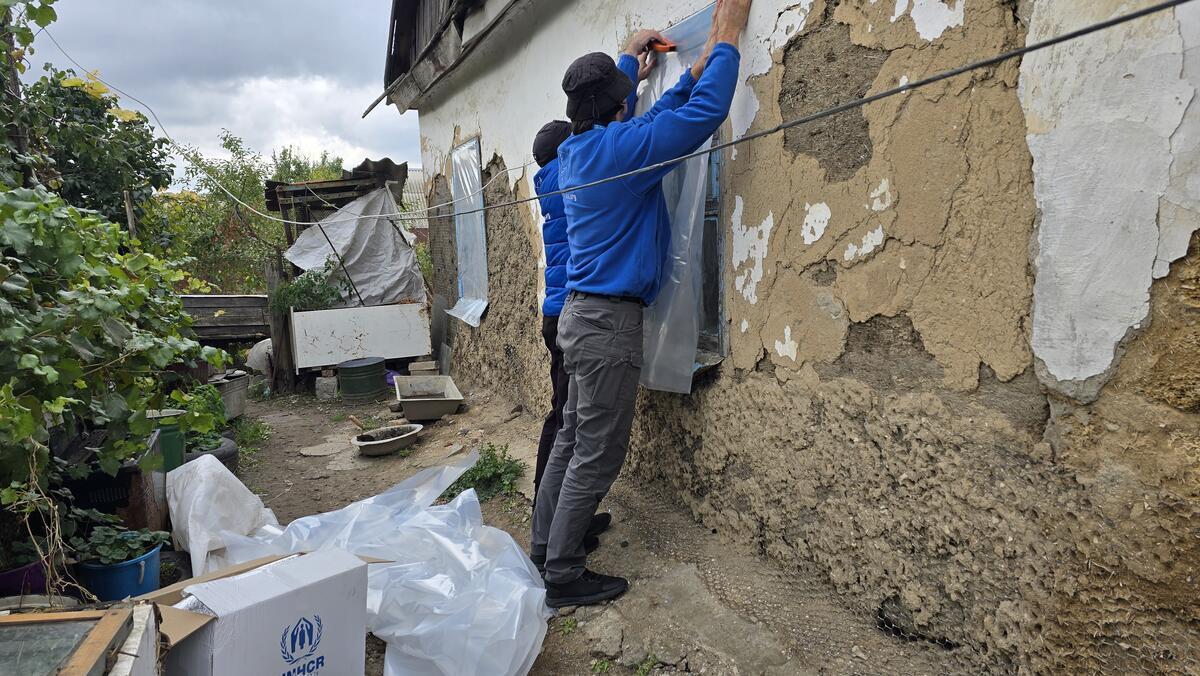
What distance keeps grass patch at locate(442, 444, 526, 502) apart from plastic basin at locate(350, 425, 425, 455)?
1.22 meters

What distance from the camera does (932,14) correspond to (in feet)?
5.73

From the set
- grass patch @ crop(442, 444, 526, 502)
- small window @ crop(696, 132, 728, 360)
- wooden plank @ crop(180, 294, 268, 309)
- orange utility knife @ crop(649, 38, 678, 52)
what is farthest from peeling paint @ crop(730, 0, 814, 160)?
wooden plank @ crop(180, 294, 268, 309)

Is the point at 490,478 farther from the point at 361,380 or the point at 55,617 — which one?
the point at 361,380

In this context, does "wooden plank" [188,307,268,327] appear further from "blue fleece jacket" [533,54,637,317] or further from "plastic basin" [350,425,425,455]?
"blue fleece jacket" [533,54,637,317]

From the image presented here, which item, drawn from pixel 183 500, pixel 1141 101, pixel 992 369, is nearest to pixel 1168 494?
pixel 992 369

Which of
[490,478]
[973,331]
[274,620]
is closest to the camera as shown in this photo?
[973,331]

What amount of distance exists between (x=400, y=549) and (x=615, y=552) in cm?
87

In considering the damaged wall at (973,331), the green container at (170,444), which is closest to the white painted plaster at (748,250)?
the damaged wall at (973,331)

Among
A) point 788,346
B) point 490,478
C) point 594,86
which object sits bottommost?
point 490,478

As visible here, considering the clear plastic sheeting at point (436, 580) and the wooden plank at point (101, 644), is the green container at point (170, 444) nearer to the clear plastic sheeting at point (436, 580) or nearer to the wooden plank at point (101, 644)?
the clear plastic sheeting at point (436, 580)

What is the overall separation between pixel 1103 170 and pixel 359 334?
6.80 meters

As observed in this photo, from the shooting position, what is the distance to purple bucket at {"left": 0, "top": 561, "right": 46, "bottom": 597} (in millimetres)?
2217

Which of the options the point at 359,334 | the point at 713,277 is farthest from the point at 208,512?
the point at 359,334

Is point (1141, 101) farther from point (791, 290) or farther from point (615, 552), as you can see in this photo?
point (615, 552)
